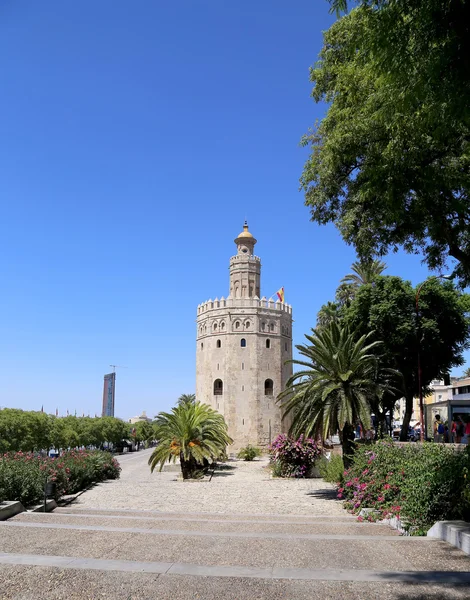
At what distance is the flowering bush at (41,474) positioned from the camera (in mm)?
10570

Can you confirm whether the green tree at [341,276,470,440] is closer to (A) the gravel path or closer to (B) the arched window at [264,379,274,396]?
(A) the gravel path

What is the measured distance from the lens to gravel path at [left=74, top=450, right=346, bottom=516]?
13.5 meters

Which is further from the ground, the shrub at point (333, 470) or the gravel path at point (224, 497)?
the shrub at point (333, 470)

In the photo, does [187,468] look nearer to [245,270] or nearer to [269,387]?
[269,387]

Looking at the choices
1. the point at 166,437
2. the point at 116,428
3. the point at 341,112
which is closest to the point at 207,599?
the point at 341,112

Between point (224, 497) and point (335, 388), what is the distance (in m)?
5.00

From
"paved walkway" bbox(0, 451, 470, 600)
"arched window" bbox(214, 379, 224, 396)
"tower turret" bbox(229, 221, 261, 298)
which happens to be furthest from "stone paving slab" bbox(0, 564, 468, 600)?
"tower turret" bbox(229, 221, 261, 298)

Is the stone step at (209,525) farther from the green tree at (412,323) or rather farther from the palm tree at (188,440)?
the green tree at (412,323)

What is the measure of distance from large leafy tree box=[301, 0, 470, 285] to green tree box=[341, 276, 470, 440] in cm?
1378

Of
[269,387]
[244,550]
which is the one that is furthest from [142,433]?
[244,550]

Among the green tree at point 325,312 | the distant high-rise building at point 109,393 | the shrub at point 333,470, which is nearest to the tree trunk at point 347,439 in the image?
the shrub at point 333,470

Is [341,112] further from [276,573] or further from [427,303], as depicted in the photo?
[427,303]

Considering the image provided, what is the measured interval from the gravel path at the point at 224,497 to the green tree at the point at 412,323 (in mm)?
8191

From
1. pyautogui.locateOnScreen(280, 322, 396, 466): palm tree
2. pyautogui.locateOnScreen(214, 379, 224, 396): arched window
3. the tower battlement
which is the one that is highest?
the tower battlement
